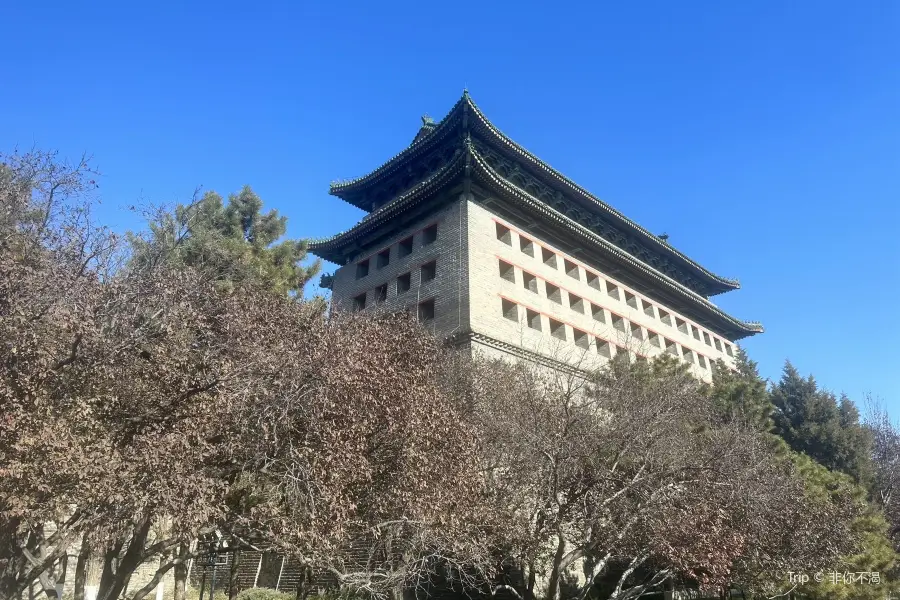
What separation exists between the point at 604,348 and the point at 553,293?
3.50 metres

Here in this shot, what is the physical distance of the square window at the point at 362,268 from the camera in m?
26.5

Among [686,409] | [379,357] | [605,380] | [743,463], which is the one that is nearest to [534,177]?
[605,380]

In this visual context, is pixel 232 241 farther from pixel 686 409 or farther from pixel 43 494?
pixel 686 409

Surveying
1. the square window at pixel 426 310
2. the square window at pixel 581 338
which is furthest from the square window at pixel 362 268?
the square window at pixel 581 338

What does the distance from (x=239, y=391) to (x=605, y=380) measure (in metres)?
11.7

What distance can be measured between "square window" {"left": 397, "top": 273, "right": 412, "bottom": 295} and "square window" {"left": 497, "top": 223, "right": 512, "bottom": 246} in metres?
3.93

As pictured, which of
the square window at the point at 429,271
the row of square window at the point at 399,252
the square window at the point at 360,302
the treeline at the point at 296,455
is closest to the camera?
the treeline at the point at 296,455

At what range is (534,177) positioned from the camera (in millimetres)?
26672

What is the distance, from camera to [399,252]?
2483cm

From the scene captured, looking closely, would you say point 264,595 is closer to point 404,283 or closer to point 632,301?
point 404,283

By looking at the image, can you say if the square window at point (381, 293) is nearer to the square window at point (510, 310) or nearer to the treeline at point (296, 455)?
the square window at point (510, 310)

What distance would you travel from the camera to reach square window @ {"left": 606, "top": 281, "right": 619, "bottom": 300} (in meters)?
27.3

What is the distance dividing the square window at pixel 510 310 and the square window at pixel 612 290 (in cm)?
717

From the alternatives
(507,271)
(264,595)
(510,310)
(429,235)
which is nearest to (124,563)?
(264,595)
